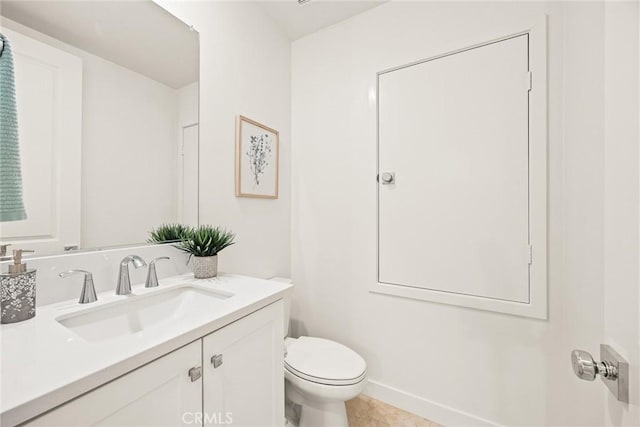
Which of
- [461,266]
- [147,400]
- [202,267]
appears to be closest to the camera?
[147,400]

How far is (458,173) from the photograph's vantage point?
1.40 metres

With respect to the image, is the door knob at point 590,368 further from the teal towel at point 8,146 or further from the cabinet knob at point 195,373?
the teal towel at point 8,146

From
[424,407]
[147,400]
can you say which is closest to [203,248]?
[147,400]

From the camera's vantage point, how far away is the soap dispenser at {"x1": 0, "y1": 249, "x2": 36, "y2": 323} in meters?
0.67

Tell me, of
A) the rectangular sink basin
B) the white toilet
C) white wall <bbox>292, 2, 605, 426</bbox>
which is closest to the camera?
the rectangular sink basin

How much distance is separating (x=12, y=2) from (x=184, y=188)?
0.74 metres

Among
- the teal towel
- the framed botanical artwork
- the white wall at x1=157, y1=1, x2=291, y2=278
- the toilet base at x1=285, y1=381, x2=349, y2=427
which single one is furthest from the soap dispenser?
the toilet base at x1=285, y1=381, x2=349, y2=427

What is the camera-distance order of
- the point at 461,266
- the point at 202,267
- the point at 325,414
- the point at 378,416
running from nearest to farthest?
the point at 202,267
the point at 325,414
the point at 461,266
the point at 378,416

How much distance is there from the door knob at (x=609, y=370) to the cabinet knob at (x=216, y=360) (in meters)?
0.79

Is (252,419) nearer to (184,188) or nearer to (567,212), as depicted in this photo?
(184,188)

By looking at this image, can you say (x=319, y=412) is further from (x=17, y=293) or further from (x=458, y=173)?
(x=458, y=173)

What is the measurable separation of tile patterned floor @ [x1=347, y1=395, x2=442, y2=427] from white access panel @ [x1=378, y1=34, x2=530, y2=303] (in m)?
0.72

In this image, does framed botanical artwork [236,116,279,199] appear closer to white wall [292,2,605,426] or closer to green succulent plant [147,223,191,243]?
white wall [292,2,605,426]

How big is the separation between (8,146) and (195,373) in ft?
2.62
